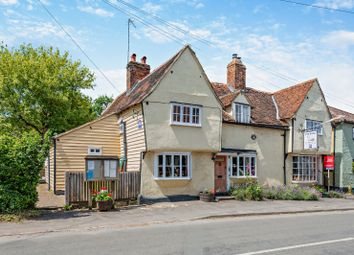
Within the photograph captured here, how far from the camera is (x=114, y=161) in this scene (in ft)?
54.0

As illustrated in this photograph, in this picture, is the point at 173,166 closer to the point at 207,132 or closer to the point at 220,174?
the point at 207,132

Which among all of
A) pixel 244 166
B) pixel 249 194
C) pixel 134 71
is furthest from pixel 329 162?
pixel 134 71

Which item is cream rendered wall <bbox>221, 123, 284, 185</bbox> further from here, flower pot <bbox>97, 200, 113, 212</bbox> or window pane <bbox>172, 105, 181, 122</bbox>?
flower pot <bbox>97, 200, 113, 212</bbox>

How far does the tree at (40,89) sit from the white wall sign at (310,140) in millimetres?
20775

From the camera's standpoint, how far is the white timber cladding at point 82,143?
21438 mm

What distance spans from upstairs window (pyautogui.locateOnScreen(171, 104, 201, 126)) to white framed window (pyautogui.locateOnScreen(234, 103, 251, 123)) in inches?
150

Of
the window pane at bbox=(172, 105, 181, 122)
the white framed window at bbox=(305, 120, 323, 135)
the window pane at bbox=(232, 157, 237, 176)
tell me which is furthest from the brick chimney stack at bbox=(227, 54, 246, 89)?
the window pane at bbox=(172, 105, 181, 122)

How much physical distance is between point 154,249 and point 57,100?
25479mm

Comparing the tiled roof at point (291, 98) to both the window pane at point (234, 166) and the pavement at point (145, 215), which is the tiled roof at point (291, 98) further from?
the pavement at point (145, 215)

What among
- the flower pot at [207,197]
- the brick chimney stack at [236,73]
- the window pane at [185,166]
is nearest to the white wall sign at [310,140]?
the brick chimney stack at [236,73]

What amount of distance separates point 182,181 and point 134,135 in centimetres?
388

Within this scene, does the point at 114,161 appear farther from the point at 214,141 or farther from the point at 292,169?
the point at 292,169

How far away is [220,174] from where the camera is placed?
848 inches

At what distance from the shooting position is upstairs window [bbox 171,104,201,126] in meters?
18.8
